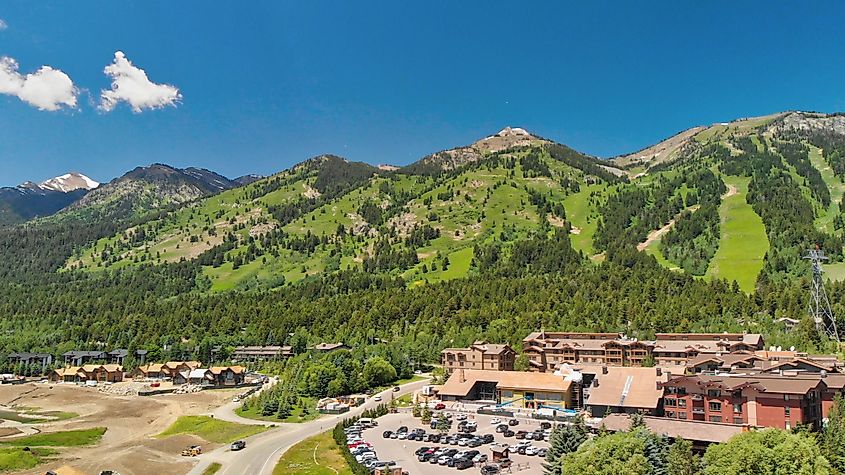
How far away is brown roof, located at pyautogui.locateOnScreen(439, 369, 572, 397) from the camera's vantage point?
320ft

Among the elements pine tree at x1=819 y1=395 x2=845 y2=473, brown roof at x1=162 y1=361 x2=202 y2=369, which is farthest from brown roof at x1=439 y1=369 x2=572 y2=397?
brown roof at x1=162 y1=361 x2=202 y2=369

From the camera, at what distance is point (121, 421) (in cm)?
10744

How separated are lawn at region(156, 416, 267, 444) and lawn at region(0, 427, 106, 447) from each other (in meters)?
9.97

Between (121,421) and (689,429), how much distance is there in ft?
305

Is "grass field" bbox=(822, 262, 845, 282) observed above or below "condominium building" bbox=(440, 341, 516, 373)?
above

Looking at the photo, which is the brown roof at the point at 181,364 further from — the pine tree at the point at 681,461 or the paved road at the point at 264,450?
the pine tree at the point at 681,461

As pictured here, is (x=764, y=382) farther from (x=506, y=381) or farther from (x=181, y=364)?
(x=181, y=364)

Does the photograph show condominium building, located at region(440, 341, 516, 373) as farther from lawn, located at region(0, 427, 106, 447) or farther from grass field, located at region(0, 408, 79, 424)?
grass field, located at region(0, 408, 79, 424)

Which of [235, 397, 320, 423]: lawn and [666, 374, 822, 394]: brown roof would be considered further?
[235, 397, 320, 423]: lawn

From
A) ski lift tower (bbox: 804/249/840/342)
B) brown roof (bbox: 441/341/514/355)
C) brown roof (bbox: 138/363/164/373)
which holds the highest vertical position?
ski lift tower (bbox: 804/249/840/342)

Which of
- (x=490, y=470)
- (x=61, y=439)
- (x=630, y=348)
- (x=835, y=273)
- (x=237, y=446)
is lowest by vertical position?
(x=61, y=439)

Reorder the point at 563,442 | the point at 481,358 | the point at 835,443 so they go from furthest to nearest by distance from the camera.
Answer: the point at 481,358 < the point at 563,442 < the point at 835,443

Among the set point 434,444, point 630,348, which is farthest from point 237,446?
point 630,348

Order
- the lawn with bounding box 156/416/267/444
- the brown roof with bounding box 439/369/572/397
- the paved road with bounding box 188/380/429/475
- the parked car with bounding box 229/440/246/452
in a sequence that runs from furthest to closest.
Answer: the brown roof with bounding box 439/369/572/397 < the lawn with bounding box 156/416/267/444 < the parked car with bounding box 229/440/246/452 < the paved road with bounding box 188/380/429/475
